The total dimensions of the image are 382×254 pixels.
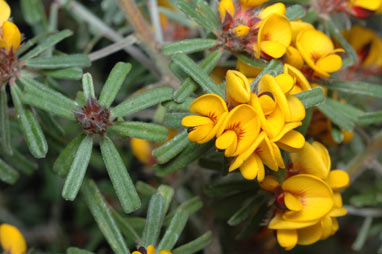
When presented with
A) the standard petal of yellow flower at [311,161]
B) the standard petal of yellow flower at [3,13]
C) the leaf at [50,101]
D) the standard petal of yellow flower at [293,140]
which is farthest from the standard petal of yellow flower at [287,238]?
the standard petal of yellow flower at [3,13]

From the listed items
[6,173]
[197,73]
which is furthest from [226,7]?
[6,173]

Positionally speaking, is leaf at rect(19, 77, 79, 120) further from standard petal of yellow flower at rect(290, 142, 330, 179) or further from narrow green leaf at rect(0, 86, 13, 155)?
standard petal of yellow flower at rect(290, 142, 330, 179)

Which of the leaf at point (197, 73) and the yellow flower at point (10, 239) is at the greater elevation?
the yellow flower at point (10, 239)

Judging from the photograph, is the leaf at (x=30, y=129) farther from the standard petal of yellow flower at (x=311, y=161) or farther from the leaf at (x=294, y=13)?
the leaf at (x=294, y=13)

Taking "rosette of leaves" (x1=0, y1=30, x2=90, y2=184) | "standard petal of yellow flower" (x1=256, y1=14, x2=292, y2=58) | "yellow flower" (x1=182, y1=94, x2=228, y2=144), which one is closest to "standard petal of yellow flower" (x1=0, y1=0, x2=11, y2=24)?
"rosette of leaves" (x1=0, y1=30, x2=90, y2=184)

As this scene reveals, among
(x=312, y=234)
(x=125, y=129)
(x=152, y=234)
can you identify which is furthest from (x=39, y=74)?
(x=312, y=234)

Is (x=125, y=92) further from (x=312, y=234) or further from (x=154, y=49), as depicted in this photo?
(x=312, y=234)
